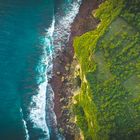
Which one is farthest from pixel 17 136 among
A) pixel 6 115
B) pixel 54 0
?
pixel 54 0

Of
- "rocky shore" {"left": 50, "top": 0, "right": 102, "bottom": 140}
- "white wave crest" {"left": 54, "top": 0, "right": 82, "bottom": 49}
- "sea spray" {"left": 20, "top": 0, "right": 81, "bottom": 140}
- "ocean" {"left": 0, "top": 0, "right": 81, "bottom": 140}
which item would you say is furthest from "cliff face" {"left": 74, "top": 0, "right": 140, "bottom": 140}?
"ocean" {"left": 0, "top": 0, "right": 81, "bottom": 140}

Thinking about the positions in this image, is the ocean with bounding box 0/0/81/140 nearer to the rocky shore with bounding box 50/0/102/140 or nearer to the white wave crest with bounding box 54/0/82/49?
the white wave crest with bounding box 54/0/82/49

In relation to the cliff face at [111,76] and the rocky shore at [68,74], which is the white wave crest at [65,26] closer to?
the rocky shore at [68,74]

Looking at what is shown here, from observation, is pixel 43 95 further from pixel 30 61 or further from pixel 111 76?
pixel 111 76

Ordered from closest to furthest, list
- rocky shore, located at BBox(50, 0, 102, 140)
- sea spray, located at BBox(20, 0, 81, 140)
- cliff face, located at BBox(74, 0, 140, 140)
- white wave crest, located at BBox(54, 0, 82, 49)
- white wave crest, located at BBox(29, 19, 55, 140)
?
cliff face, located at BBox(74, 0, 140, 140), rocky shore, located at BBox(50, 0, 102, 140), sea spray, located at BBox(20, 0, 81, 140), white wave crest, located at BBox(29, 19, 55, 140), white wave crest, located at BBox(54, 0, 82, 49)

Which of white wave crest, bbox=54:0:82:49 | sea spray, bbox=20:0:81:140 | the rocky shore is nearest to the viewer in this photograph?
the rocky shore
